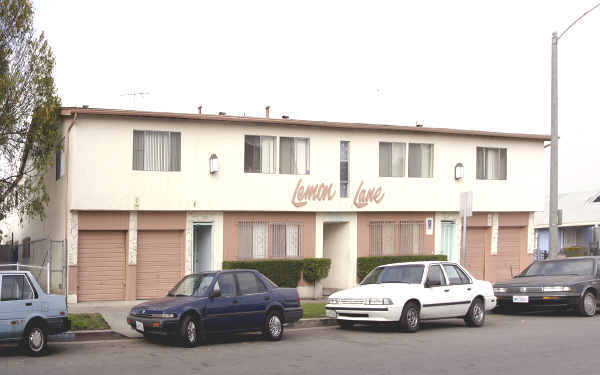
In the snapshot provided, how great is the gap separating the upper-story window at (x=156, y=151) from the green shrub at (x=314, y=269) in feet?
16.9

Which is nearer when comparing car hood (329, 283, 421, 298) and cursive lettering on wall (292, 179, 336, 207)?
car hood (329, 283, 421, 298)

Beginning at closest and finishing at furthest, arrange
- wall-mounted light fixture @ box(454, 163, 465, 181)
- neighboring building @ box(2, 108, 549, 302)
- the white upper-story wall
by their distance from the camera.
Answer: the white upper-story wall → neighboring building @ box(2, 108, 549, 302) → wall-mounted light fixture @ box(454, 163, 465, 181)

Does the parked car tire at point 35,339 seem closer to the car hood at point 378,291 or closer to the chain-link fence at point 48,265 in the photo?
the chain-link fence at point 48,265

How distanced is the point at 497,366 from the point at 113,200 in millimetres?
13311

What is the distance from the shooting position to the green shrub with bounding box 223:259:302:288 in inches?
915

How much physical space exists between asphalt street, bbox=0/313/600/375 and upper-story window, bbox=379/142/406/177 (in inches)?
404

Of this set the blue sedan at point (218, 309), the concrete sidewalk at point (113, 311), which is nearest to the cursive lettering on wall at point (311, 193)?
the concrete sidewalk at point (113, 311)

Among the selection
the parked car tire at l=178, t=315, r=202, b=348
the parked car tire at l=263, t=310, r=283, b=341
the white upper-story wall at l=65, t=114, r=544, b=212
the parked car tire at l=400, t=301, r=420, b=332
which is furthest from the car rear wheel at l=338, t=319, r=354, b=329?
the white upper-story wall at l=65, t=114, r=544, b=212

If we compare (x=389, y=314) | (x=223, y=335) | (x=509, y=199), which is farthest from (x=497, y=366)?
(x=509, y=199)

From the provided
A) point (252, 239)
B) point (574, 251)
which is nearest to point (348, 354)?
point (252, 239)

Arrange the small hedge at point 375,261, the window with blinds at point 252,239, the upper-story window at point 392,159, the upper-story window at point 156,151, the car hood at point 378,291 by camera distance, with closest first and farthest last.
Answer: the car hood at point 378,291 < the upper-story window at point 156,151 < the window with blinds at point 252,239 < the small hedge at point 375,261 < the upper-story window at point 392,159

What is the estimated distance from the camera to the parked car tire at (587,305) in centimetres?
1912

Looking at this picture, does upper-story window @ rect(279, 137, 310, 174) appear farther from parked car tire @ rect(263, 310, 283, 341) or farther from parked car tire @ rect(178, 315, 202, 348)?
parked car tire @ rect(178, 315, 202, 348)

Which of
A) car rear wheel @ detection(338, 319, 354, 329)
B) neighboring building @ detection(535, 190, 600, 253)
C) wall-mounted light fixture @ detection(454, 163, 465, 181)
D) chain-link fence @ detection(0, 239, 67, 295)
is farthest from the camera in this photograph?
neighboring building @ detection(535, 190, 600, 253)
